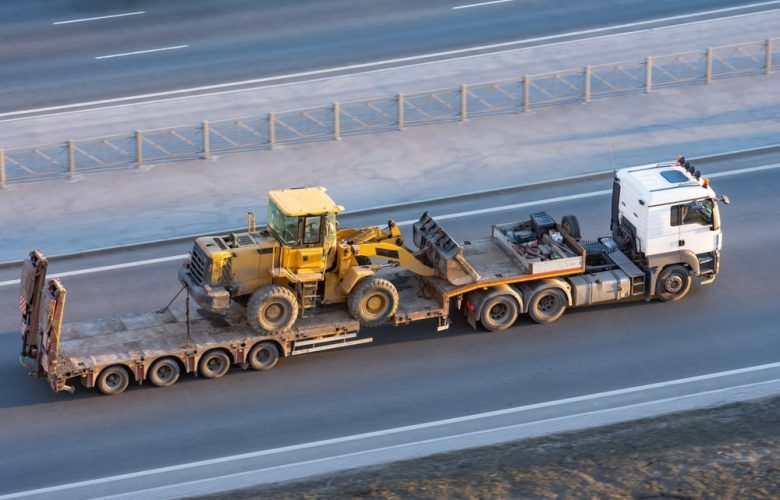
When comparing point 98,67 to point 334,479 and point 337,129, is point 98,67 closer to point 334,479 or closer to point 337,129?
point 337,129

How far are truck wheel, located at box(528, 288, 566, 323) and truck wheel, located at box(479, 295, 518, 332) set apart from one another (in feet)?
1.41

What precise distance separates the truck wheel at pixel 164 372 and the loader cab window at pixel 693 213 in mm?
11498

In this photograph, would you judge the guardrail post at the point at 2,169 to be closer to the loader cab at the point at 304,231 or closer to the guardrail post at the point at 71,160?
the guardrail post at the point at 71,160

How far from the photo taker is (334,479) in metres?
24.7

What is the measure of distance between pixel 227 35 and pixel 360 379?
2218 cm

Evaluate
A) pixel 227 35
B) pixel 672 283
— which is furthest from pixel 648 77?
pixel 227 35

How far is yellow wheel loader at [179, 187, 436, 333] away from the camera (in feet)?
93.4

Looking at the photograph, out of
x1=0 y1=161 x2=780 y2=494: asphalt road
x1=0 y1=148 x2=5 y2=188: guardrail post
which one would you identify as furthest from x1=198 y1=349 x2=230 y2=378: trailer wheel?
x1=0 y1=148 x2=5 y2=188: guardrail post

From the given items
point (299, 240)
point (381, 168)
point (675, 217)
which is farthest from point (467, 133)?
point (299, 240)

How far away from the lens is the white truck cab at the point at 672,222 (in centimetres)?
3133

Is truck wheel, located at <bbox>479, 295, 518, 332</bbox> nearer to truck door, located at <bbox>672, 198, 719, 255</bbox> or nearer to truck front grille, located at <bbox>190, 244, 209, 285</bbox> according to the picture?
truck door, located at <bbox>672, 198, 719, 255</bbox>

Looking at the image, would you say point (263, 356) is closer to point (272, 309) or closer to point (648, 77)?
point (272, 309)

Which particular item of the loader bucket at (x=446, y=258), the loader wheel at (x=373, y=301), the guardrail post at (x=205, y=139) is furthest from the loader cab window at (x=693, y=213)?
the guardrail post at (x=205, y=139)

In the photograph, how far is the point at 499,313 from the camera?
30.6 m
